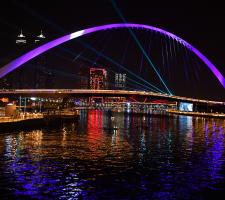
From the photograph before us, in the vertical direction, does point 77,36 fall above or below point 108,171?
above

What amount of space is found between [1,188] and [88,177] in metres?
4.38

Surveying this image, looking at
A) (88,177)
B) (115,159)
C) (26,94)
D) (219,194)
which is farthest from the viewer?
(26,94)

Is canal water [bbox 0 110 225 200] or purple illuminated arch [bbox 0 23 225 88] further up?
purple illuminated arch [bbox 0 23 225 88]

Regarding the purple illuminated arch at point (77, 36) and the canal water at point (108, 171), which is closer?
the canal water at point (108, 171)

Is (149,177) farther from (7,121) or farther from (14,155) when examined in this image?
(7,121)

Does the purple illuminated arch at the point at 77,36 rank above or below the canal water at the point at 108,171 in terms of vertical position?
above

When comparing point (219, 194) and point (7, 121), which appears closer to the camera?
point (219, 194)

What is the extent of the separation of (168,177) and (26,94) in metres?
66.0

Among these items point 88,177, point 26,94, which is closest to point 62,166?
point 88,177

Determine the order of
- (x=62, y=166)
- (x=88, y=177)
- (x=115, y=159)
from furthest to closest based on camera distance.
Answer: (x=115, y=159) < (x=62, y=166) < (x=88, y=177)

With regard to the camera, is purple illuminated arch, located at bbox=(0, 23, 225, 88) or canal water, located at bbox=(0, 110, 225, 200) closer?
canal water, located at bbox=(0, 110, 225, 200)

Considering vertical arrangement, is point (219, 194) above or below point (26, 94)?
below

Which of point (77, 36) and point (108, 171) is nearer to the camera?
point (108, 171)

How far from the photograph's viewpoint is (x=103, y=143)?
35125 mm
